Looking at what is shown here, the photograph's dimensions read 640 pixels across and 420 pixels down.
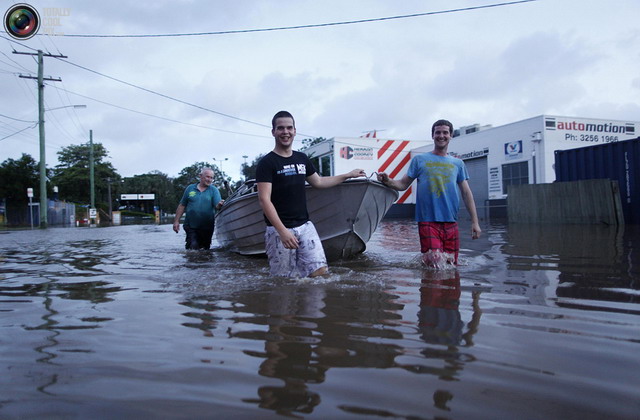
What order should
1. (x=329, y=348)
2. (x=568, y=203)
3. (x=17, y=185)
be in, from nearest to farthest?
1. (x=329, y=348)
2. (x=568, y=203)
3. (x=17, y=185)

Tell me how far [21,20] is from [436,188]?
2028 cm

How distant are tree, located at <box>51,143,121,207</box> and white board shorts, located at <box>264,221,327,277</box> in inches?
2298

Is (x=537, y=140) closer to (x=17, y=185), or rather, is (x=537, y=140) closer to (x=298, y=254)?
Answer: (x=298, y=254)

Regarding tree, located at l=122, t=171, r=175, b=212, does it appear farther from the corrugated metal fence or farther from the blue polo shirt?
the blue polo shirt

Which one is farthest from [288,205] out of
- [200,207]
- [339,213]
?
[200,207]

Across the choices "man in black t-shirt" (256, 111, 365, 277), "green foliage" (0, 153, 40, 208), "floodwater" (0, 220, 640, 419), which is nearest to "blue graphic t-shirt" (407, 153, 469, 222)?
"floodwater" (0, 220, 640, 419)

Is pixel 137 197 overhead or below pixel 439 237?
overhead

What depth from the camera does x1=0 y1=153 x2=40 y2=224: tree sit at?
33562 mm

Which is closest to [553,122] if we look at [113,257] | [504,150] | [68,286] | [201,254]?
[504,150]

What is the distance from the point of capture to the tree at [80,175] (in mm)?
55875

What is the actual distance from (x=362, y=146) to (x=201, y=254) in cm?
1860

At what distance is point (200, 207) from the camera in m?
7.72

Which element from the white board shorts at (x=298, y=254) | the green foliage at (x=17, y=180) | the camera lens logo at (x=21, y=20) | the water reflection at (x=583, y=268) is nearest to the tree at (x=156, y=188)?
the green foliage at (x=17, y=180)

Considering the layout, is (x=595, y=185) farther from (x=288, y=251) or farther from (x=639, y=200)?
(x=288, y=251)
